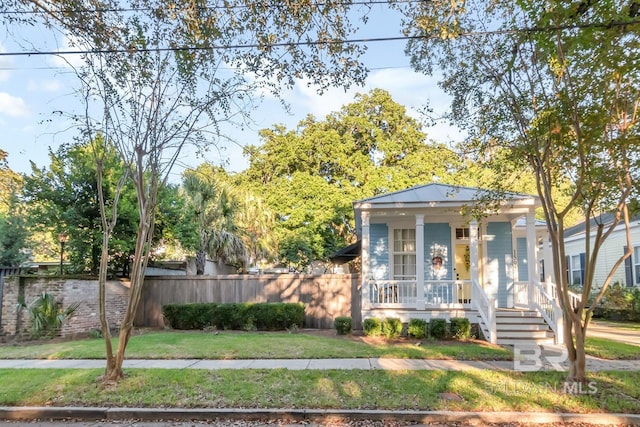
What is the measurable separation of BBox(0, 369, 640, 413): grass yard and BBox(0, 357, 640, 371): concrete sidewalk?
0.46m

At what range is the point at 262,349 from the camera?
9445mm

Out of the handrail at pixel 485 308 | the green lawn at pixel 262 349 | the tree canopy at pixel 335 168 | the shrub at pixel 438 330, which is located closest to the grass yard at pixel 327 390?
the green lawn at pixel 262 349

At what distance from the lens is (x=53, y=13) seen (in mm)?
6504

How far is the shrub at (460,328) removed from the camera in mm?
11168

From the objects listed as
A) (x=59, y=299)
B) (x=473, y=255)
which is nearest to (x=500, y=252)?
(x=473, y=255)

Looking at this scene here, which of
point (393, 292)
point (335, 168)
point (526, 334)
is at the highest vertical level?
point (335, 168)

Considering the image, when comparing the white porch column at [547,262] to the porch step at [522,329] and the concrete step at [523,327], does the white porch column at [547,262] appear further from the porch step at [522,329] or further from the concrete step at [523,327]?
A: the concrete step at [523,327]

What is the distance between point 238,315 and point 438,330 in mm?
5846

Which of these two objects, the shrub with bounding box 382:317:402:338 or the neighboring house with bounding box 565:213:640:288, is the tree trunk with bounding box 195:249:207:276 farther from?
the neighboring house with bounding box 565:213:640:288

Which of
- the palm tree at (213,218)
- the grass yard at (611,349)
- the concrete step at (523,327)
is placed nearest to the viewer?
the grass yard at (611,349)

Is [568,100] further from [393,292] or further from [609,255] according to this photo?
[609,255]

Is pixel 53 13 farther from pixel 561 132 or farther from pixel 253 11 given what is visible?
pixel 561 132

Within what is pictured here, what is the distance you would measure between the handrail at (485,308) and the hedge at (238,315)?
16.4 feet

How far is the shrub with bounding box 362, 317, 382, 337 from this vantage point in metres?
→ 11.6
